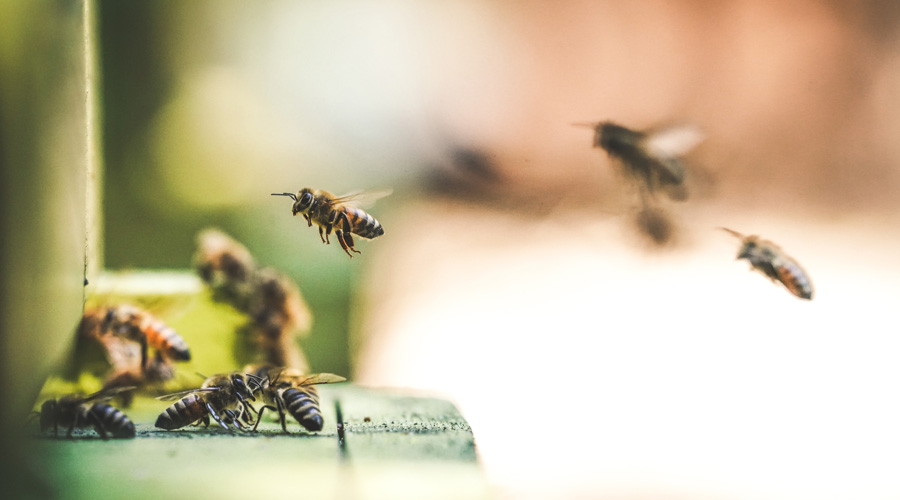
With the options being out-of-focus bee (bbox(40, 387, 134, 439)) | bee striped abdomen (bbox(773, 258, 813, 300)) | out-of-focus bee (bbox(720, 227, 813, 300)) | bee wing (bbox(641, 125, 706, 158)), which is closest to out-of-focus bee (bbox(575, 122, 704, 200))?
bee wing (bbox(641, 125, 706, 158))

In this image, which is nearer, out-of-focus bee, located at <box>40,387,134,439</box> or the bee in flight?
out-of-focus bee, located at <box>40,387,134,439</box>

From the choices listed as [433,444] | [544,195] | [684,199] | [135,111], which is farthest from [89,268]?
[684,199]

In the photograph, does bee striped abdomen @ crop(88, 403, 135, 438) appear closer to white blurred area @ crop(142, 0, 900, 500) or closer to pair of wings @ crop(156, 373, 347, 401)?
pair of wings @ crop(156, 373, 347, 401)

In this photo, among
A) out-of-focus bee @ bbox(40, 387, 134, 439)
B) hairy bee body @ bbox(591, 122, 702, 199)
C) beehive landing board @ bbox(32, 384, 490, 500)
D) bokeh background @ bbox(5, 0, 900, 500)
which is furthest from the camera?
bokeh background @ bbox(5, 0, 900, 500)

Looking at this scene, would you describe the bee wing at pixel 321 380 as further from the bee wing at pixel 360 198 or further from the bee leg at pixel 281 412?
the bee wing at pixel 360 198

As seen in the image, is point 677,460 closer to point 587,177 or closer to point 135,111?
point 587,177

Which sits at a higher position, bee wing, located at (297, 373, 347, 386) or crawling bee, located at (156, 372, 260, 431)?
bee wing, located at (297, 373, 347, 386)
